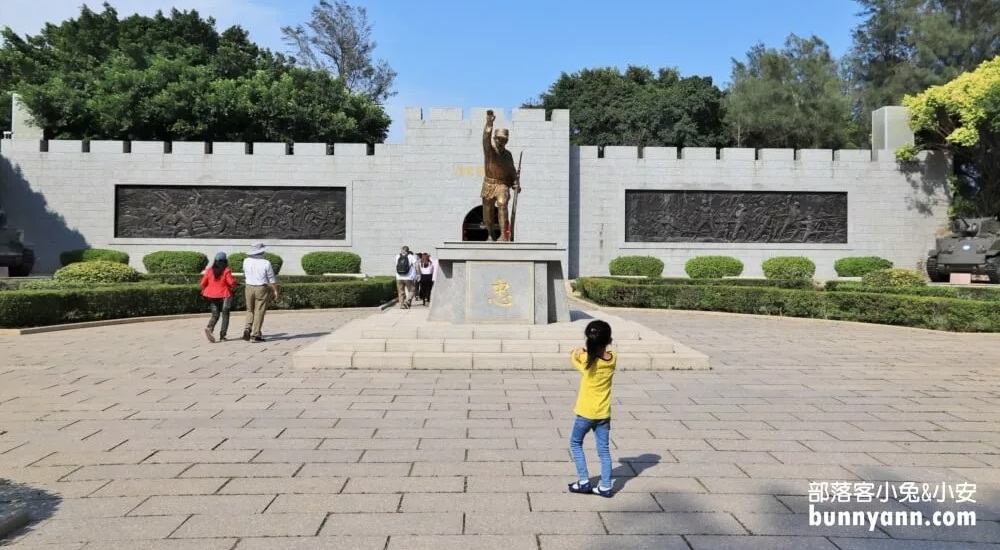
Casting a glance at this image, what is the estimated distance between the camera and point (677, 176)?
77.4 ft

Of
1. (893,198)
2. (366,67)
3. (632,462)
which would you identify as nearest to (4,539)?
(632,462)

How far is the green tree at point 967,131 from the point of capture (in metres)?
21.1

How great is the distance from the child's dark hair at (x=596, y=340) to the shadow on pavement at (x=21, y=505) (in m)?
2.91

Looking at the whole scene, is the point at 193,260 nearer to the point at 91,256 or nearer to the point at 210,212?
the point at 210,212

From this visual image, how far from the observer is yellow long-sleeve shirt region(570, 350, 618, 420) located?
3.58 meters

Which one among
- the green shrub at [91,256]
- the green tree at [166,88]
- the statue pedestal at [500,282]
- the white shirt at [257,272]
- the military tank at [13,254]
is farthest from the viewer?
the green tree at [166,88]

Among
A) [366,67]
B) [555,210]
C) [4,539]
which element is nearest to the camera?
[4,539]

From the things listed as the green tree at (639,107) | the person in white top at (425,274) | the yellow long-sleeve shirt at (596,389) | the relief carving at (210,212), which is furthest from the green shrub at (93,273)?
the green tree at (639,107)

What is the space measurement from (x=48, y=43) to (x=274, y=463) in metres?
38.1

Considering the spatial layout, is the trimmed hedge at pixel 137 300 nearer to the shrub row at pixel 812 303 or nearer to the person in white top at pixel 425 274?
the person in white top at pixel 425 274

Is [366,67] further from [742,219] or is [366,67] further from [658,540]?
[658,540]

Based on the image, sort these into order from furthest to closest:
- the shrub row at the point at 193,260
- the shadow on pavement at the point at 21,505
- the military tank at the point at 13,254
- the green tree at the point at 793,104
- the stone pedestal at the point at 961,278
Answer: the green tree at the point at 793,104 < the shrub row at the point at 193,260 < the stone pedestal at the point at 961,278 < the military tank at the point at 13,254 < the shadow on pavement at the point at 21,505

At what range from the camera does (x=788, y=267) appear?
22.2 metres

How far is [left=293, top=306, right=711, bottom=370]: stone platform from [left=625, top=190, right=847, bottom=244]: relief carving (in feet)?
51.2
